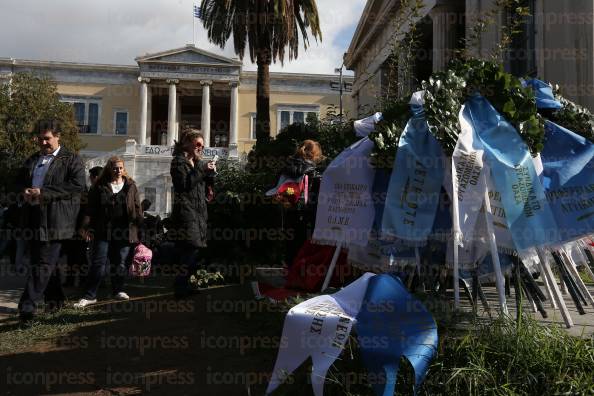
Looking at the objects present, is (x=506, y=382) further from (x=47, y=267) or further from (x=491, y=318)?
(x=47, y=267)

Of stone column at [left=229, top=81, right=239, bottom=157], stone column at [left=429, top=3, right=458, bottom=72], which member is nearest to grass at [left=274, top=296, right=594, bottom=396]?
stone column at [left=429, top=3, right=458, bottom=72]

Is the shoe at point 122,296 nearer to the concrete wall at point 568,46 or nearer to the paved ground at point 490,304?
the paved ground at point 490,304

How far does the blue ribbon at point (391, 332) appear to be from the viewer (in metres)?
3.01

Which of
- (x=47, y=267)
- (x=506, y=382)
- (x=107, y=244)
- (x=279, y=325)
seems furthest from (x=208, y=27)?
(x=506, y=382)

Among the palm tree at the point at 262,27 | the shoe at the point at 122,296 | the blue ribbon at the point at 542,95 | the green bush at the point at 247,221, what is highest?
the palm tree at the point at 262,27

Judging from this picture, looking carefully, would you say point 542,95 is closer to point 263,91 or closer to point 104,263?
point 104,263

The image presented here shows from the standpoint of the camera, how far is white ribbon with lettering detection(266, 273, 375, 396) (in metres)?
3.15

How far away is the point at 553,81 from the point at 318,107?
4140 cm

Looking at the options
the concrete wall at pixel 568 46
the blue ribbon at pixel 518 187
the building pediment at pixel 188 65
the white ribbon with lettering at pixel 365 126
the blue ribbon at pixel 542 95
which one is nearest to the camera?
the blue ribbon at pixel 518 187

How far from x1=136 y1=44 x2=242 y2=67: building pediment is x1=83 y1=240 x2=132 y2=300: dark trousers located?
45.5m

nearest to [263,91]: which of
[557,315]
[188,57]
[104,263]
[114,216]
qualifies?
[114,216]

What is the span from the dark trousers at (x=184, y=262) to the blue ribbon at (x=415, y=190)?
3.18 meters

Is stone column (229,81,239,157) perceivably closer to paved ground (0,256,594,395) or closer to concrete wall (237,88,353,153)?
concrete wall (237,88,353,153)

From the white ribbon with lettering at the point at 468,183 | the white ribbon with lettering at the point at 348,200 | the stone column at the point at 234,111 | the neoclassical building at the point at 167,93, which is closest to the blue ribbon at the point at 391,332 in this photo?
the white ribbon with lettering at the point at 468,183
